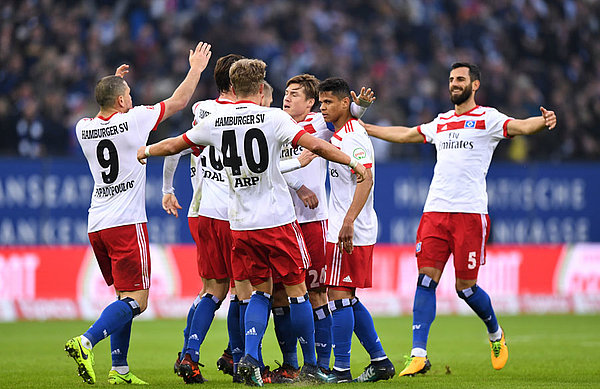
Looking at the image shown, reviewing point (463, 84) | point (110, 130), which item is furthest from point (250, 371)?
point (463, 84)

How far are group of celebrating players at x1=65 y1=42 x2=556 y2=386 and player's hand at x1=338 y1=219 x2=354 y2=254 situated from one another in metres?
0.01

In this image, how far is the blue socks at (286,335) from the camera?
27.5 feet

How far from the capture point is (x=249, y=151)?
7473 mm

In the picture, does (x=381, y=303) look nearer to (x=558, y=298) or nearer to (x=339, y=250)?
(x=558, y=298)

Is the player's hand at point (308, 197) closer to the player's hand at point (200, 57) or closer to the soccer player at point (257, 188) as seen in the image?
the soccer player at point (257, 188)

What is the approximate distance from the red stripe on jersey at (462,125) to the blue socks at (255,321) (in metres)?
2.94

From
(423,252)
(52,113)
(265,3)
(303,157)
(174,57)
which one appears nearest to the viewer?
(303,157)

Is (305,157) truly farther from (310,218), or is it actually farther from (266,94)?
(310,218)

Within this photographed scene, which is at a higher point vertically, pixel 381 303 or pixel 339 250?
pixel 339 250

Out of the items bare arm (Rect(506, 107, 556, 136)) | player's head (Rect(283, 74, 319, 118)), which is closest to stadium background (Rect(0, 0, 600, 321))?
bare arm (Rect(506, 107, 556, 136))

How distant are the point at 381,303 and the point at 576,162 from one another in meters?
5.81

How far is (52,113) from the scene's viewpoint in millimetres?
18953

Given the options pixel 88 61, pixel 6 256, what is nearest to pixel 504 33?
pixel 88 61

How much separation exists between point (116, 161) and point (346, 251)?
2168 millimetres
